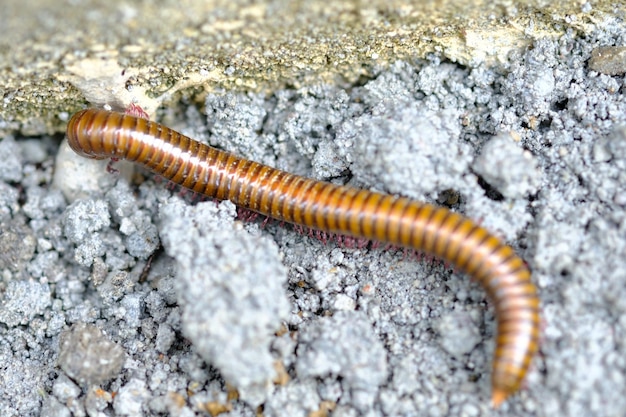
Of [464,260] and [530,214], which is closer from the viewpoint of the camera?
[464,260]

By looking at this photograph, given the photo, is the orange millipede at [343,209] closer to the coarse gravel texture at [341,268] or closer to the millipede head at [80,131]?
the millipede head at [80,131]

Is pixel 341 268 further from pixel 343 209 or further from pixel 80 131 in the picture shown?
pixel 80 131

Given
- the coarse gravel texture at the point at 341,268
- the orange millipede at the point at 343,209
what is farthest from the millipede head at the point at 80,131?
the coarse gravel texture at the point at 341,268

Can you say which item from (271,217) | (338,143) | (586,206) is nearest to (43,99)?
(271,217)

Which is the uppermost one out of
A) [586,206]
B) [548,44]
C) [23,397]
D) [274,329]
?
[548,44]

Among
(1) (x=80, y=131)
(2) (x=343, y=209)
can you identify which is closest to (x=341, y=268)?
(2) (x=343, y=209)

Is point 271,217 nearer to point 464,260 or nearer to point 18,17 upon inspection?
point 464,260
